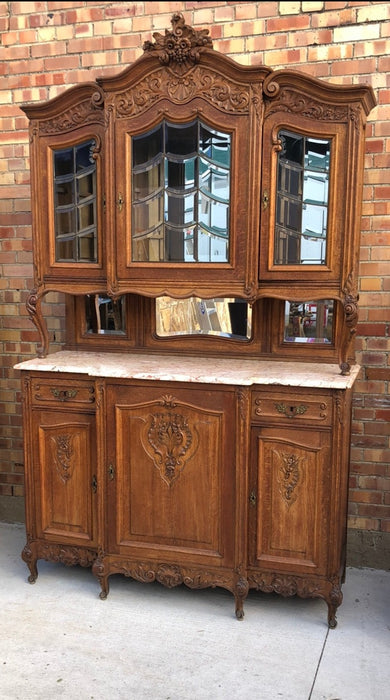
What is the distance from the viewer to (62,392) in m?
2.95

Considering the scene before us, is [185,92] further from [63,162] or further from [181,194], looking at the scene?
[63,162]

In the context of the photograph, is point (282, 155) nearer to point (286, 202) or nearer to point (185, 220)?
point (286, 202)

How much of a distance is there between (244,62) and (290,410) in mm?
1753

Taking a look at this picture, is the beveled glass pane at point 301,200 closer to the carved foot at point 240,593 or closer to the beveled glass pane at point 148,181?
the beveled glass pane at point 148,181

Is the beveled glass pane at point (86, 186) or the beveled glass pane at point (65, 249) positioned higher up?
the beveled glass pane at point (86, 186)

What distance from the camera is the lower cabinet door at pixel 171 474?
2746mm

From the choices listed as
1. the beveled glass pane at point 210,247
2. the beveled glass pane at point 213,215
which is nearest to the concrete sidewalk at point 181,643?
the beveled glass pane at point 210,247

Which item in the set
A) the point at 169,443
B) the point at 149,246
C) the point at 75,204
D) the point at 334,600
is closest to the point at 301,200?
the point at 149,246

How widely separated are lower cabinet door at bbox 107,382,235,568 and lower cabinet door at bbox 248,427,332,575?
116mm

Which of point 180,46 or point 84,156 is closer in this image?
point 180,46

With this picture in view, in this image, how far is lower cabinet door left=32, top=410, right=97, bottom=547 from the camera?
296 centimetres

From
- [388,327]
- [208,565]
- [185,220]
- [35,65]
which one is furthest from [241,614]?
[35,65]

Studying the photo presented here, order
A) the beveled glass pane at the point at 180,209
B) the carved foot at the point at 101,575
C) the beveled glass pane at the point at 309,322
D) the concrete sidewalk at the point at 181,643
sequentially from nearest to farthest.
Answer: the concrete sidewalk at the point at 181,643
the beveled glass pane at the point at 180,209
the carved foot at the point at 101,575
the beveled glass pane at the point at 309,322

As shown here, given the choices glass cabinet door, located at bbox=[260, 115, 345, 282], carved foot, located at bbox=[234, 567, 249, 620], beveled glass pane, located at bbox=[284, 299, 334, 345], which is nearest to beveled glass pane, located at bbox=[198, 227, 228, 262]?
glass cabinet door, located at bbox=[260, 115, 345, 282]
